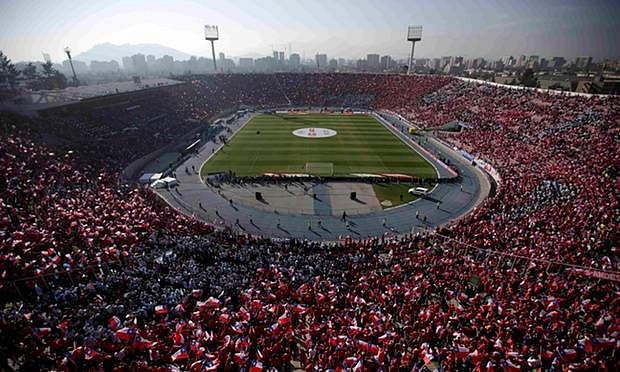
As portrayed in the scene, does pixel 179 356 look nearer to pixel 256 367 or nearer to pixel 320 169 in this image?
pixel 256 367

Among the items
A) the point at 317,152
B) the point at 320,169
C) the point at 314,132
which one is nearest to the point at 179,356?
the point at 320,169

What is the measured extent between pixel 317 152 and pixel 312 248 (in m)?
25.7

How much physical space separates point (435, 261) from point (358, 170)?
68.6 feet

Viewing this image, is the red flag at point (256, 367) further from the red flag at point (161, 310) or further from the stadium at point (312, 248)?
the red flag at point (161, 310)

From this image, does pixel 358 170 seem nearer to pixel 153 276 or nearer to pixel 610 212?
pixel 610 212

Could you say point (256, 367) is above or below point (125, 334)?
below

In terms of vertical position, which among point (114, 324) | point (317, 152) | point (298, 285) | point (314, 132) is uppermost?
point (114, 324)

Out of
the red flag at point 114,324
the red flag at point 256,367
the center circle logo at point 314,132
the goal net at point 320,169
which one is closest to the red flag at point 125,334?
the red flag at point 114,324

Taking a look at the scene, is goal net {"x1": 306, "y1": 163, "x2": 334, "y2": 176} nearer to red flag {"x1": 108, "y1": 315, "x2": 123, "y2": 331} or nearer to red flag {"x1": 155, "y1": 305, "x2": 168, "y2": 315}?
red flag {"x1": 155, "y1": 305, "x2": 168, "y2": 315}

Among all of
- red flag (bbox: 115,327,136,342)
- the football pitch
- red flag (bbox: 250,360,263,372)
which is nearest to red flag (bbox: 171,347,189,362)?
red flag (bbox: 115,327,136,342)

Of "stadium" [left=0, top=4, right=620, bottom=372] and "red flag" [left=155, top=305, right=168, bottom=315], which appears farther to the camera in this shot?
"red flag" [left=155, top=305, right=168, bottom=315]

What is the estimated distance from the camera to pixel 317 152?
45.4 m

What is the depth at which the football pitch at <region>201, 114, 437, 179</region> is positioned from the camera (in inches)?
1522

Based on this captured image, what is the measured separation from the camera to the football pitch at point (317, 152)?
127 ft
